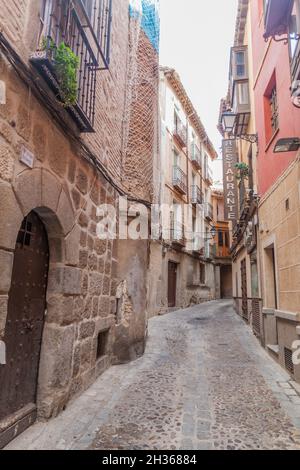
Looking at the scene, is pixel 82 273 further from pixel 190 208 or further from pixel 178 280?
pixel 190 208

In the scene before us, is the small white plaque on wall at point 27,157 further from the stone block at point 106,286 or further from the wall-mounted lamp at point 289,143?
the wall-mounted lamp at point 289,143

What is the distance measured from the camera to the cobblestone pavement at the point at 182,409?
2.64 meters

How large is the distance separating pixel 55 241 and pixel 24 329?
932 millimetres

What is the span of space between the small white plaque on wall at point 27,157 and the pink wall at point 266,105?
154 inches

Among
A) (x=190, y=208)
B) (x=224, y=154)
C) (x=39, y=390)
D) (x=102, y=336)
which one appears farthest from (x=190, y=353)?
(x=190, y=208)

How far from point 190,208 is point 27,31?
53.6ft

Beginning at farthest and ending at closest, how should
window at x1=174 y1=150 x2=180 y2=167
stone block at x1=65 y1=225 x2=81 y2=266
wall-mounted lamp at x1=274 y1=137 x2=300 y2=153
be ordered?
1. window at x1=174 y1=150 x2=180 y2=167
2. wall-mounted lamp at x1=274 y1=137 x2=300 y2=153
3. stone block at x1=65 y1=225 x2=81 y2=266

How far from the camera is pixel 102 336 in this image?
4.70 meters

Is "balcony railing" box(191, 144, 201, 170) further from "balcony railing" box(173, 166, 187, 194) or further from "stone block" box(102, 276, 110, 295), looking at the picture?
"stone block" box(102, 276, 110, 295)

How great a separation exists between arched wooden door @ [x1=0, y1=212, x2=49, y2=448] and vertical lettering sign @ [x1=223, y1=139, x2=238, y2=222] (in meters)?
9.36

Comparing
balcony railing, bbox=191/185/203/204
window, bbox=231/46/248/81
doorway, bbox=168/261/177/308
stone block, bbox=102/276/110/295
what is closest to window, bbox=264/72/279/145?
window, bbox=231/46/248/81

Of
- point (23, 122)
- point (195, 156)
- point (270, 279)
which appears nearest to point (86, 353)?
A: point (23, 122)

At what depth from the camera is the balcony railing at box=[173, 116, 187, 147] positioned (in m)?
16.3

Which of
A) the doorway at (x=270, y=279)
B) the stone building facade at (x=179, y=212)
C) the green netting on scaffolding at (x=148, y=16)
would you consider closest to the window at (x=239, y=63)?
the green netting on scaffolding at (x=148, y=16)
